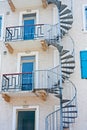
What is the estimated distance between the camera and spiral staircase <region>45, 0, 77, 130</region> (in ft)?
41.4

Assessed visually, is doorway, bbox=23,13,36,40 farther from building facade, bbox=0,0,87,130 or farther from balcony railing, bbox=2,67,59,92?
balcony railing, bbox=2,67,59,92

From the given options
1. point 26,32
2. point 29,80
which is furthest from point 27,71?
point 26,32

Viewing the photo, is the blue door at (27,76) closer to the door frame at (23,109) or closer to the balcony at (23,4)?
the door frame at (23,109)

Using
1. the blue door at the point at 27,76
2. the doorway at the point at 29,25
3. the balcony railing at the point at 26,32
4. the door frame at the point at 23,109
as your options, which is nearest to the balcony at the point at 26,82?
the blue door at the point at 27,76

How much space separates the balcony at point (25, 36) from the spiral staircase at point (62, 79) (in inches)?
17.7

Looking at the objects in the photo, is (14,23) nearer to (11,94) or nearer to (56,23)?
(56,23)

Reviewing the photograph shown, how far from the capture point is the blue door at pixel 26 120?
46.1ft

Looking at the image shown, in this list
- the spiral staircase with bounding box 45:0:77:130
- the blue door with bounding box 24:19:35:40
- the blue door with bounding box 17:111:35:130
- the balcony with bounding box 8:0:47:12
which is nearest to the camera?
the spiral staircase with bounding box 45:0:77:130

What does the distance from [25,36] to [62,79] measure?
323cm

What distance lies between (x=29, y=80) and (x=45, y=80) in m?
0.84

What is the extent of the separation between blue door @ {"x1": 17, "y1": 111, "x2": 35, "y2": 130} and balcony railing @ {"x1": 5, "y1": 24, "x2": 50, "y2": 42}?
12.6 feet

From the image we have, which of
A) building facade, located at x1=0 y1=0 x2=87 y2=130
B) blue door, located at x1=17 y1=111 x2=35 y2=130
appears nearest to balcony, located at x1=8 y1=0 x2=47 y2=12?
building facade, located at x1=0 y1=0 x2=87 y2=130

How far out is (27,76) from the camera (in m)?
14.2

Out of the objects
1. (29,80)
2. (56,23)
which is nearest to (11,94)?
(29,80)
